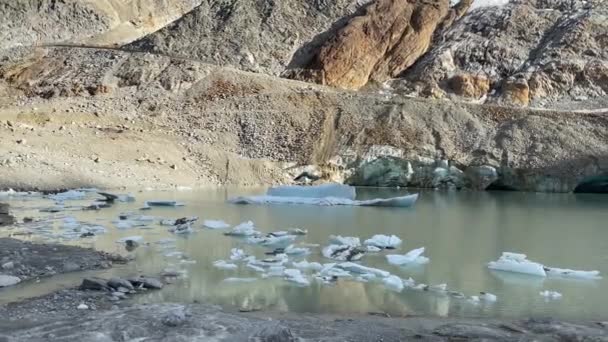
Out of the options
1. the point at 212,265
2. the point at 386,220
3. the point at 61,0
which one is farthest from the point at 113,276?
the point at 61,0

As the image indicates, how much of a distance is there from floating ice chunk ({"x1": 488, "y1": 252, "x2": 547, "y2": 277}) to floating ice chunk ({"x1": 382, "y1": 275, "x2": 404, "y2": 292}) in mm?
1890

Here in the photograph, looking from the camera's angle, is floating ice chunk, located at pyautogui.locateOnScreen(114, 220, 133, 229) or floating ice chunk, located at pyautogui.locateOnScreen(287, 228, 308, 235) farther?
floating ice chunk, located at pyautogui.locateOnScreen(114, 220, 133, 229)

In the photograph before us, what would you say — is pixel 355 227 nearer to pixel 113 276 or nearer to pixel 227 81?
pixel 113 276

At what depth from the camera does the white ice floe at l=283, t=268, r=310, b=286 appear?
8.16 metres

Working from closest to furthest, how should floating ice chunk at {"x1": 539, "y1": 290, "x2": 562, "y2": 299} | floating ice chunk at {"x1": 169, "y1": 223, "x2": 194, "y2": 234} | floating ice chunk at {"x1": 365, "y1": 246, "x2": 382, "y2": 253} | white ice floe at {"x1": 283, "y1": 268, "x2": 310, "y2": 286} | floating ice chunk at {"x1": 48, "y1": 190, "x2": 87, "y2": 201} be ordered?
floating ice chunk at {"x1": 539, "y1": 290, "x2": 562, "y2": 299} < white ice floe at {"x1": 283, "y1": 268, "x2": 310, "y2": 286} < floating ice chunk at {"x1": 365, "y1": 246, "x2": 382, "y2": 253} < floating ice chunk at {"x1": 169, "y1": 223, "x2": 194, "y2": 234} < floating ice chunk at {"x1": 48, "y1": 190, "x2": 87, "y2": 201}

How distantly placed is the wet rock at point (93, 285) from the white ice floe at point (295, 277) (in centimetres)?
231

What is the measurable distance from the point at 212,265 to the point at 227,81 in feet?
82.3

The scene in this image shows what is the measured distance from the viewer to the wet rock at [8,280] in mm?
7320

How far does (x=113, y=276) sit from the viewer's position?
809 centimetres

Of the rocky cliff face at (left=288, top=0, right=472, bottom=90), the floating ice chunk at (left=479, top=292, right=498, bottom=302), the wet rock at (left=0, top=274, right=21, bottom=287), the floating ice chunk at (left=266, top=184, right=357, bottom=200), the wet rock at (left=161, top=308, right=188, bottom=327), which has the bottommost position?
the floating ice chunk at (left=479, top=292, right=498, bottom=302)

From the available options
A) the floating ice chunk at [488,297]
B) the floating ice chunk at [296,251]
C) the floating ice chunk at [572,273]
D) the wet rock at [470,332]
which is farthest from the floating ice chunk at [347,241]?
the wet rock at [470,332]

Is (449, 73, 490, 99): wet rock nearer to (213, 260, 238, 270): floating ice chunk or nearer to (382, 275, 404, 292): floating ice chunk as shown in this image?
(213, 260, 238, 270): floating ice chunk

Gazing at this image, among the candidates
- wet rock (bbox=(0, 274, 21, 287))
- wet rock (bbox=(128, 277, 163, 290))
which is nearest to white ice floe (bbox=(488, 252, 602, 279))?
wet rock (bbox=(128, 277, 163, 290))

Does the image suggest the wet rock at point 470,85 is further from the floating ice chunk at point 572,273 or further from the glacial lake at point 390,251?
the floating ice chunk at point 572,273
